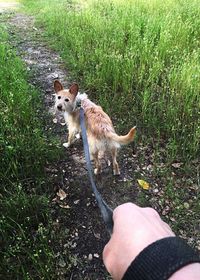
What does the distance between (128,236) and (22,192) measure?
2.45m

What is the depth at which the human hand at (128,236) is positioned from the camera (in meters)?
1.23

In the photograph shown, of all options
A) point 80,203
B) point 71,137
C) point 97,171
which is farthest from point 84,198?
point 71,137

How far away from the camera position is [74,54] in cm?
724

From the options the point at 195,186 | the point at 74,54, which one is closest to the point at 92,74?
the point at 74,54

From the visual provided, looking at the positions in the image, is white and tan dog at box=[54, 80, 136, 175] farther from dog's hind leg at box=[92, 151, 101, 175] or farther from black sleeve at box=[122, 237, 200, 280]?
black sleeve at box=[122, 237, 200, 280]

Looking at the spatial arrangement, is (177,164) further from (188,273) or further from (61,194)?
(188,273)

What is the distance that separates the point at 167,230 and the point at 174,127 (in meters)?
3.44

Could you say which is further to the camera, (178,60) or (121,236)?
(178,60)

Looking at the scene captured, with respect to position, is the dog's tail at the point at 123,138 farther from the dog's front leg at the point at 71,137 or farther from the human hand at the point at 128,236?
the human hand at the point at 128,236

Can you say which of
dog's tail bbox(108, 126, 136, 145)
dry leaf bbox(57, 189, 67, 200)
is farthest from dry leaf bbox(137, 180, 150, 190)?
dry leaf bbox(57, 189, 67, 200)

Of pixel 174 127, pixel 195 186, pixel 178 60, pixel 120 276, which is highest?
pixel 120 276

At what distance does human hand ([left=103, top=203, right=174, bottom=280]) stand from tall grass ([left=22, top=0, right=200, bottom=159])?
304cm

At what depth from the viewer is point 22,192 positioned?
139 inches

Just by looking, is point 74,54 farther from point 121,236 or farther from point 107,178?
point 121,236
